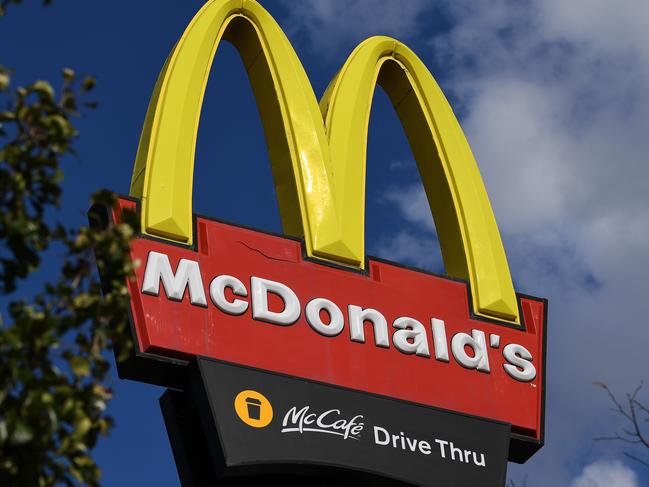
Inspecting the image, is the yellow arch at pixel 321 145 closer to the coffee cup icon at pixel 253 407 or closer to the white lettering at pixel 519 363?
the white lettering at pixel 519 363

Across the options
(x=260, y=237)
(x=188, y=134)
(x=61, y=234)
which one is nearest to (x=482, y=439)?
(x=260, y=237)

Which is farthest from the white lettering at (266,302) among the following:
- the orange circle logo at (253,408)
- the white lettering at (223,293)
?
the orange circle logo at (253,408)

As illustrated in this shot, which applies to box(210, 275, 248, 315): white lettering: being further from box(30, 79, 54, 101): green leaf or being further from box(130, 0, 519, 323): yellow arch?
box(30, 79, 54, 101): green leaf

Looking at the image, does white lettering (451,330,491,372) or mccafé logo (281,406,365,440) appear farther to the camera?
white lettering (451,330,491,372)

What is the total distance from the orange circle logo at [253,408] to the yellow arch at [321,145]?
1.82 meters

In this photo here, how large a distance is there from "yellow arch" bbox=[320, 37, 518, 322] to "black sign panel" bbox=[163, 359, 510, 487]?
182cm

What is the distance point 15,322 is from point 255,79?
380 inches

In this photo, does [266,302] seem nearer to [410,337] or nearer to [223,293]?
[223,293]

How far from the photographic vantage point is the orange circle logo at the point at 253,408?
11.2 m

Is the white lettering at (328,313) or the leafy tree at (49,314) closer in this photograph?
the leafy tree at (49,314)

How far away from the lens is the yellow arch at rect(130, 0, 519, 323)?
499 inches

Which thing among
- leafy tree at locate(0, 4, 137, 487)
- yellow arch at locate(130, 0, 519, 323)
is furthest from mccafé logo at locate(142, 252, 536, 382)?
leafy tree at locate(0, 4, 137, 487)

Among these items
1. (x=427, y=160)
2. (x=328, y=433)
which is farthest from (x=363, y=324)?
(x=427, y=160)

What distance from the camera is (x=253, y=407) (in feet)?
37.2
